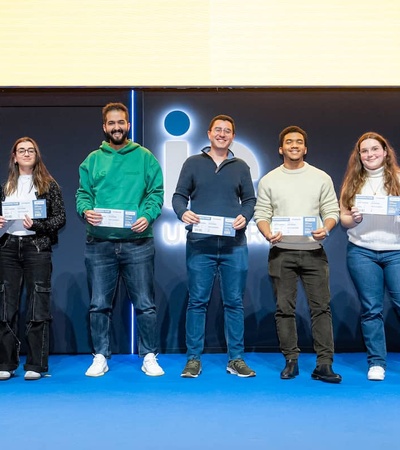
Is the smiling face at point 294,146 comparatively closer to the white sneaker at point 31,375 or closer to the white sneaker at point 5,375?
the white sneaker at point 31,375

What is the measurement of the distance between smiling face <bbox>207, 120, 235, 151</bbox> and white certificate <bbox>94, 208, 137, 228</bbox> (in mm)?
720

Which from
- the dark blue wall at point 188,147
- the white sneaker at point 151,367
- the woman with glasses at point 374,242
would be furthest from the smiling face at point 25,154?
the woman with glasses at point 374,242

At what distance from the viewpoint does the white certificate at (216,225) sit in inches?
143

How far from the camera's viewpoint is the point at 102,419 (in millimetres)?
2850

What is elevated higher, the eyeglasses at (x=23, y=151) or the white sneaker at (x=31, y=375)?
the eyeglasses at (x=23, y=151)

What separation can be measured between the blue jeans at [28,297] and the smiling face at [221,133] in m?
1.29

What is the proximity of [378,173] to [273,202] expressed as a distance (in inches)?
26.8

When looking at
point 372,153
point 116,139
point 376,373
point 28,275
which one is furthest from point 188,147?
point 376,373

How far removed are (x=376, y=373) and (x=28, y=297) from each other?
219 cm

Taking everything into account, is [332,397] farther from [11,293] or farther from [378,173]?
[11,293]

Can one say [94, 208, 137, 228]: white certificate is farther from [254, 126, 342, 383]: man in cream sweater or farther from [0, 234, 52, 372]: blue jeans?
[254, 126, 342, 383]: man in cream sweater

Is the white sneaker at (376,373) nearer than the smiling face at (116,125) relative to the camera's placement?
Yes
